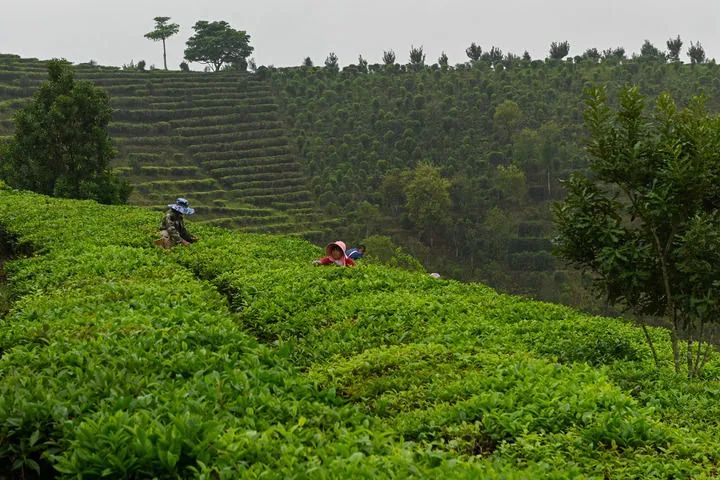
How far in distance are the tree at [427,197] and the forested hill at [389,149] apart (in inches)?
6.3

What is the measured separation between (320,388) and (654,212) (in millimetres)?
4986

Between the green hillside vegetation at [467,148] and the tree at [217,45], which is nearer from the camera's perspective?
the green hillside vegetation at [467,148]

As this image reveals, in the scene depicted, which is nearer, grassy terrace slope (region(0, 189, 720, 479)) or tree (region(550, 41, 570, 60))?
grassy terrace slope (region(0, 189, 720, 479))

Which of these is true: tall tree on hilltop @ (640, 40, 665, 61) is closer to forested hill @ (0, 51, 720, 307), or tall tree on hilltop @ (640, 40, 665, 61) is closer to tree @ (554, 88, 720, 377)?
forested hill @ (0, 51, 720, 307)

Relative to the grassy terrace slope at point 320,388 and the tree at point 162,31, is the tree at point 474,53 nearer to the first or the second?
the tree at point 162,31

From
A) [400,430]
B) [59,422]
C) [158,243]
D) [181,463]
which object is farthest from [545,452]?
[158,243]

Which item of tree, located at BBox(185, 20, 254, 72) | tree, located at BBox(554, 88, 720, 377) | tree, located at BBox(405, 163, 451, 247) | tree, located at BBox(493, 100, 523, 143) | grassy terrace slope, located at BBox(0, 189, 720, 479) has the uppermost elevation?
tree, located at BBox(185, 20, 254, 72)

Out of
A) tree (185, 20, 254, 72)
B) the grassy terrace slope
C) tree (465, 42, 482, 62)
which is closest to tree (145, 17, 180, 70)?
tree (185, 20, 254, 72)

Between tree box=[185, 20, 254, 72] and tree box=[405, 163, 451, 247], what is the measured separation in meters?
49.3

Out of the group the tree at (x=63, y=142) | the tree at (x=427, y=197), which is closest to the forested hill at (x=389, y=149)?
the tree at (x=427, y=197)

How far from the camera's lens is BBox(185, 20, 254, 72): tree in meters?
99.6

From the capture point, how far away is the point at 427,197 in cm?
6138

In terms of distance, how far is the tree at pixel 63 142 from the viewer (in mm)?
27312

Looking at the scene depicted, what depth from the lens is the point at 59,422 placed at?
4.36 meters
